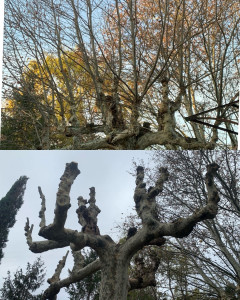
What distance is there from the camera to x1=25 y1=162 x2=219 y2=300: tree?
2799mm

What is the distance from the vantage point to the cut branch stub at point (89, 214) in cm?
280

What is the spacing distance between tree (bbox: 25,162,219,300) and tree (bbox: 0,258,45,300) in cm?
13

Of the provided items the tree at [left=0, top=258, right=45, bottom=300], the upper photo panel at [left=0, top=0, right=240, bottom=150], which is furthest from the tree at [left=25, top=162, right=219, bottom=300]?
the upper photo panel at [left=0, top=0, right=240, bottom=150]

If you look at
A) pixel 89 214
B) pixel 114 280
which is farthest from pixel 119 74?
pixel 114 280

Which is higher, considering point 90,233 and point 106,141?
point 106,141

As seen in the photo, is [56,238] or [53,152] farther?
[53,152]

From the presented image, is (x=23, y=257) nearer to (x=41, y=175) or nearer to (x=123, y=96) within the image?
(x=41, y=175)

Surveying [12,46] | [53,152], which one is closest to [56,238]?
[53,152]

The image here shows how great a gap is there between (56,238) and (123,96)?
1.29 meters

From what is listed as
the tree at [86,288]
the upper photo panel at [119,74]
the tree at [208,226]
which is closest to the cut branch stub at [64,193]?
the upper photo panel at [119,74]

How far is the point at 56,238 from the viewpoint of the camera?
9.36 feet

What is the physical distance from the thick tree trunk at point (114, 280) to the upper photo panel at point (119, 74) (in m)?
0.93

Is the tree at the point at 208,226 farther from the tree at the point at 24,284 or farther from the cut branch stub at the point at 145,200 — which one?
the tree at the point at 24,284

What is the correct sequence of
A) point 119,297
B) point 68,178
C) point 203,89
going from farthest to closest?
point 203,89 → point 68,178 → point 119,297
